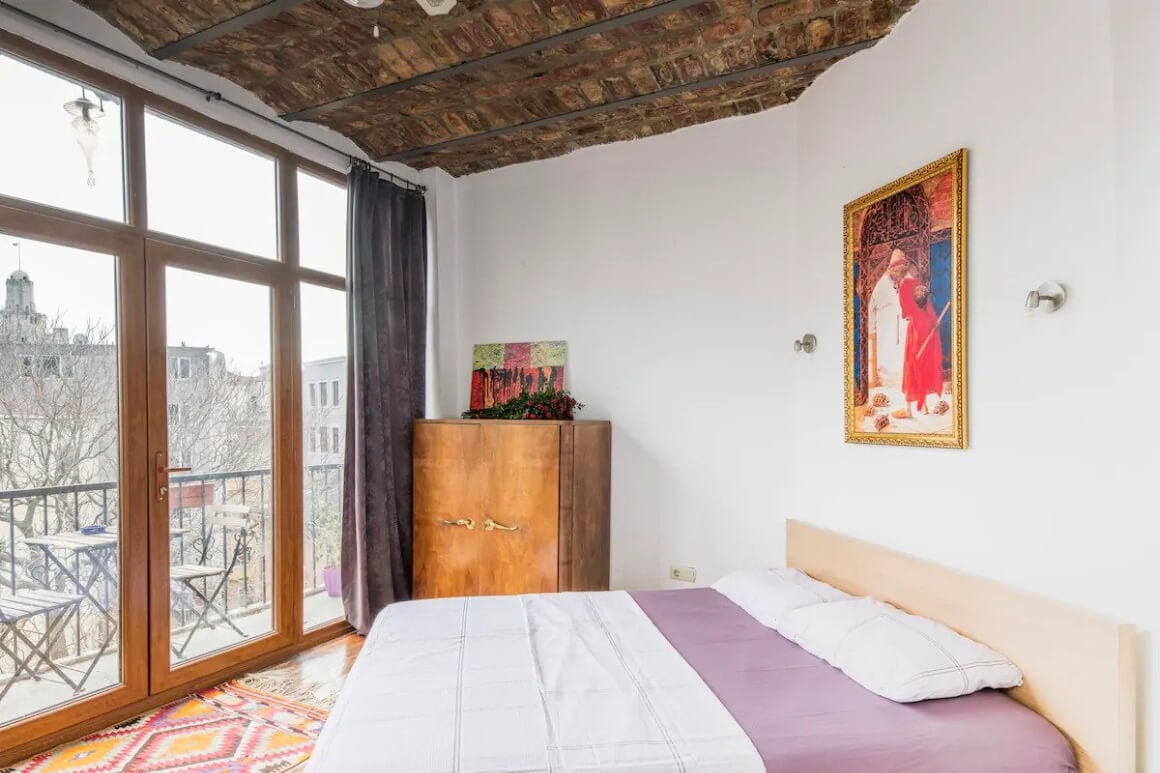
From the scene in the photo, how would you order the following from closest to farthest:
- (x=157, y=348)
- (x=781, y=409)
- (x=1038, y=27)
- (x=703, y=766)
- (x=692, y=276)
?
(x=703, y=766), (x=1038, y=27), (x=157, y=348), (x=781, y=409), (x=692, y=276)

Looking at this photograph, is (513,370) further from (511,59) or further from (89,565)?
(89,565)

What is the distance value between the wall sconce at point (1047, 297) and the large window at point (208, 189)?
3236 millimetres

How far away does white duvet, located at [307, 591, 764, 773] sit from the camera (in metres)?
1.31

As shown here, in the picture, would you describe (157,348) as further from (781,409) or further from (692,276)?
(781,409)

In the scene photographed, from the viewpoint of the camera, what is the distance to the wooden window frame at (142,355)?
2234 millimetres

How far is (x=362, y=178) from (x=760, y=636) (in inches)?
121

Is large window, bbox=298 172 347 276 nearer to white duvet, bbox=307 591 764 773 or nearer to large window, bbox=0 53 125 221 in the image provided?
large window, bbox=0 53 125 221

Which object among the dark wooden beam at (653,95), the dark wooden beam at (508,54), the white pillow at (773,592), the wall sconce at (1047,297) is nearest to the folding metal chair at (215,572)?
the dark wooden beam at (508,54)

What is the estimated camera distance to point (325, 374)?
335 centimetres

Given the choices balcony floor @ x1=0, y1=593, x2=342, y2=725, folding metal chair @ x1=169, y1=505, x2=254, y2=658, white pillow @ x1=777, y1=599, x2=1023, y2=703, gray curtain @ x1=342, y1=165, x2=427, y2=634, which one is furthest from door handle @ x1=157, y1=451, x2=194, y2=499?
white pillow @ x1=777, y1=599, x2=1023, y2=703

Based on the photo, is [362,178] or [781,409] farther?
[362,178]

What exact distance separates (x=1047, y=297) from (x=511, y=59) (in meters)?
2.17

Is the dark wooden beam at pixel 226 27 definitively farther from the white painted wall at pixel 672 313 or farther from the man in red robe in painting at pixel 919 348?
the man in red robe in painting at pixel 919 348

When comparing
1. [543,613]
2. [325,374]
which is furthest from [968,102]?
[325,374]
